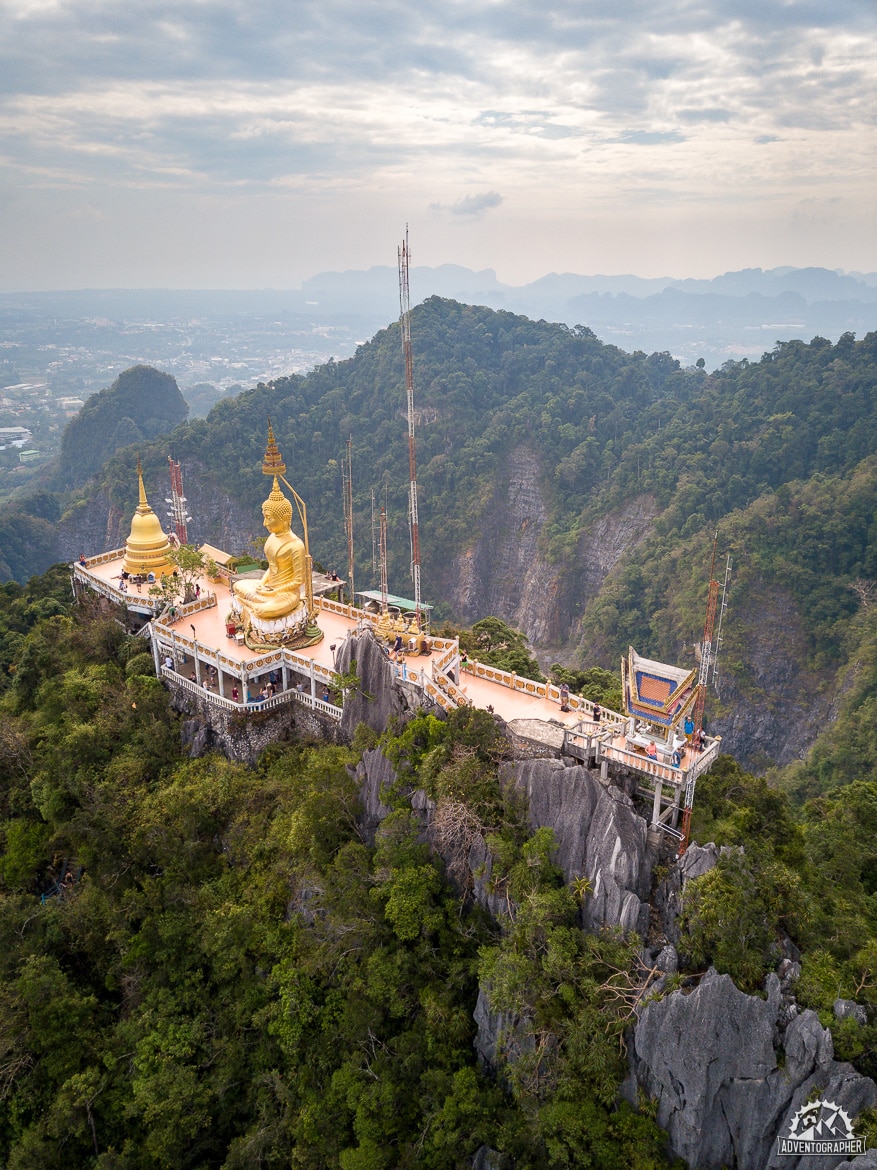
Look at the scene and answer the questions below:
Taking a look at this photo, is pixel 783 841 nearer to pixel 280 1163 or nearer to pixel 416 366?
Answer: pixel 280 1163

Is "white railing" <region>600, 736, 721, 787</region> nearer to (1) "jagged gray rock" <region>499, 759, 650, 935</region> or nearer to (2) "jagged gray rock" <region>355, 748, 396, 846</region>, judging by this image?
(1) "jagged gray rock" <region>499, 759, 650, 935</region>

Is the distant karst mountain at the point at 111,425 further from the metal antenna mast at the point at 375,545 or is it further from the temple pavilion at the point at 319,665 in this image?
the temple pavilion at the point at 319,665

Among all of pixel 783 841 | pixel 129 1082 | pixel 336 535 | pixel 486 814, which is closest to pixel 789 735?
pixel 783 841

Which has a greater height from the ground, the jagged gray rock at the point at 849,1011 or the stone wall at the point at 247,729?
the jagged gray rock at the point at 849,1011

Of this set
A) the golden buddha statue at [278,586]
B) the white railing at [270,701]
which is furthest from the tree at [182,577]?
the white railing at [270,701]

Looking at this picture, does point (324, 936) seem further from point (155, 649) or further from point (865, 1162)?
point (155, 649)

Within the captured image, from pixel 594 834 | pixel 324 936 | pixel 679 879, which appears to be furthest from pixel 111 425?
pixel 679 879

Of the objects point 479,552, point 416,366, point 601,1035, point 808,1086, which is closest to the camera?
point 808,1086
